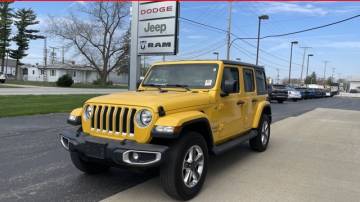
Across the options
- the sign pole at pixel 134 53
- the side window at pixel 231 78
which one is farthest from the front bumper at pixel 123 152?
the sign pole at pixel 134 53

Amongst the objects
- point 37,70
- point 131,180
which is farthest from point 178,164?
point 37,70

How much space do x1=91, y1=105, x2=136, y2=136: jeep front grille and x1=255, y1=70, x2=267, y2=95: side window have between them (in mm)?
3980

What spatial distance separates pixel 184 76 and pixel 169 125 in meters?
1.94

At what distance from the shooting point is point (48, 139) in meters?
8.92

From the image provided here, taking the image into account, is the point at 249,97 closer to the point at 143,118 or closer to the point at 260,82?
the point at 260,82

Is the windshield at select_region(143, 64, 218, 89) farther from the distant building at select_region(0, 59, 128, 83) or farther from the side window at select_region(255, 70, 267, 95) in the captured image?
the distant building at select_region(0, 59, 128, 83)

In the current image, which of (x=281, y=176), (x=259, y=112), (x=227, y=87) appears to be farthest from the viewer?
(x=259, y=112)

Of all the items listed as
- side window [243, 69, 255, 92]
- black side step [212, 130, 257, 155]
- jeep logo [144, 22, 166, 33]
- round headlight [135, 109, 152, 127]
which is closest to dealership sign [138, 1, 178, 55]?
jeep logo [144, 22, 166, 33]

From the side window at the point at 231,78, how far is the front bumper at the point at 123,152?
6.57 ft

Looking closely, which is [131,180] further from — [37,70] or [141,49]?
[37,70]

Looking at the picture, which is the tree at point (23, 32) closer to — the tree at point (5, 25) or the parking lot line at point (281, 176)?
the tree at point (5, 25)

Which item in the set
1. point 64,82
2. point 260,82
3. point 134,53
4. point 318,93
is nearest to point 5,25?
point 64,82

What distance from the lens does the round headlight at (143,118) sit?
474cm

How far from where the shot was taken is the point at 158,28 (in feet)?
50.5
